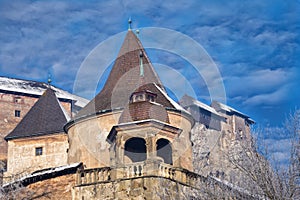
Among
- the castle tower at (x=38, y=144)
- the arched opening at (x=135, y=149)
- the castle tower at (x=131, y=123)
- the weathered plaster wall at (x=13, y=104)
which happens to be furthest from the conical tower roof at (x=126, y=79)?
the weathered plaster wall at (x=13, y=104)

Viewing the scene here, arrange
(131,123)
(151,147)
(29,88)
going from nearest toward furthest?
1. (151,147)
2. (131,123)
3. (29,88)

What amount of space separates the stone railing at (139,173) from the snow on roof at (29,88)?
25953 mm

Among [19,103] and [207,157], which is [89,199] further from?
[19,103]

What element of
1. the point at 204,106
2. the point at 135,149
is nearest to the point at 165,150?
the point at 135,149

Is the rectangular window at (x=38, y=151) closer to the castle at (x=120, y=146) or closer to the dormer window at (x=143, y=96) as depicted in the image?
the castle at (x=120, y=146)

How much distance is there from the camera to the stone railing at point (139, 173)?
84.7 ft

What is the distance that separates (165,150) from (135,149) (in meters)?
1.56

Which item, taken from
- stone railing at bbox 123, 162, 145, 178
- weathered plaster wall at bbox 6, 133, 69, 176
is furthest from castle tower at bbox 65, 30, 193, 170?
weathered plaster wall at bbox 6, 133, 69, 176

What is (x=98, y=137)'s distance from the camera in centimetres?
3016

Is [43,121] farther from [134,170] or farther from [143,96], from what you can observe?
[134,170]

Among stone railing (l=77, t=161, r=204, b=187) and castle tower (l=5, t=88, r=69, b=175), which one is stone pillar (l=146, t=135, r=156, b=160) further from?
castle tower (l=5, t=88, r=69, b=175)

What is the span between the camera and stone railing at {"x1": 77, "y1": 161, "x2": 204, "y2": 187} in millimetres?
25828

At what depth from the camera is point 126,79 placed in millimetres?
31484

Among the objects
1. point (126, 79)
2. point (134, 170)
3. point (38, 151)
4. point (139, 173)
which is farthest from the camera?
point (38, 151)
